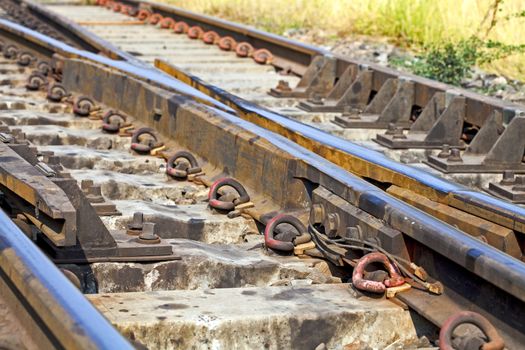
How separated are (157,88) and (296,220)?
9.12 ft

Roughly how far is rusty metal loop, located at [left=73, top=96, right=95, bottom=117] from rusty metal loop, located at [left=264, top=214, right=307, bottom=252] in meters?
3.23

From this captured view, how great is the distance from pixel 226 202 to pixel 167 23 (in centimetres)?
882

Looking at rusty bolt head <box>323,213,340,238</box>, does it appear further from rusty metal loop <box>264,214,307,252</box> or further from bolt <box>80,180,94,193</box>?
bolt <box>80,180,94,193</box>

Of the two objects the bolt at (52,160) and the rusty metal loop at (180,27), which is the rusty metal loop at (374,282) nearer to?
the bolt at (52,160)

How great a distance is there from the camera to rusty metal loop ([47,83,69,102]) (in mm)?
8141

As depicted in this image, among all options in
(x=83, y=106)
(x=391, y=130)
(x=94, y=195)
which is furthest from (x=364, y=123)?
(x=94, y=195)

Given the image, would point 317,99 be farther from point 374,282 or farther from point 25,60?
point 374,282

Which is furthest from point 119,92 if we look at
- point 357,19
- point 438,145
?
point 357,19

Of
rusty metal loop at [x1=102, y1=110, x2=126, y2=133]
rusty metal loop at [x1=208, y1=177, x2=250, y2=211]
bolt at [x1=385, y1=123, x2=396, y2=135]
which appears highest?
rusty metal loop at [x1=208, y1=177, x2=250, y2=211]

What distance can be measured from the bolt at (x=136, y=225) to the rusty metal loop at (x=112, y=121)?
8.98ft

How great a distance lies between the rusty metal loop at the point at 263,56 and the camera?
437 inches

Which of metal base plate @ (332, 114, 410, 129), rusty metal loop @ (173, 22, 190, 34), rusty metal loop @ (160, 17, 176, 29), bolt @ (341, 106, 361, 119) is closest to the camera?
metal base plate @ (332, 114, 410, 129)

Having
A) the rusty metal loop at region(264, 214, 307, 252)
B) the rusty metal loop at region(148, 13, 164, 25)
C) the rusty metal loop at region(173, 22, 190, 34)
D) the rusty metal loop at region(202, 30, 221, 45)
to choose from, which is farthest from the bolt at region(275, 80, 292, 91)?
the rusty metal loop at region(148, 13, 164, 25)

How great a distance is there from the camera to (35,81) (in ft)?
28.6
